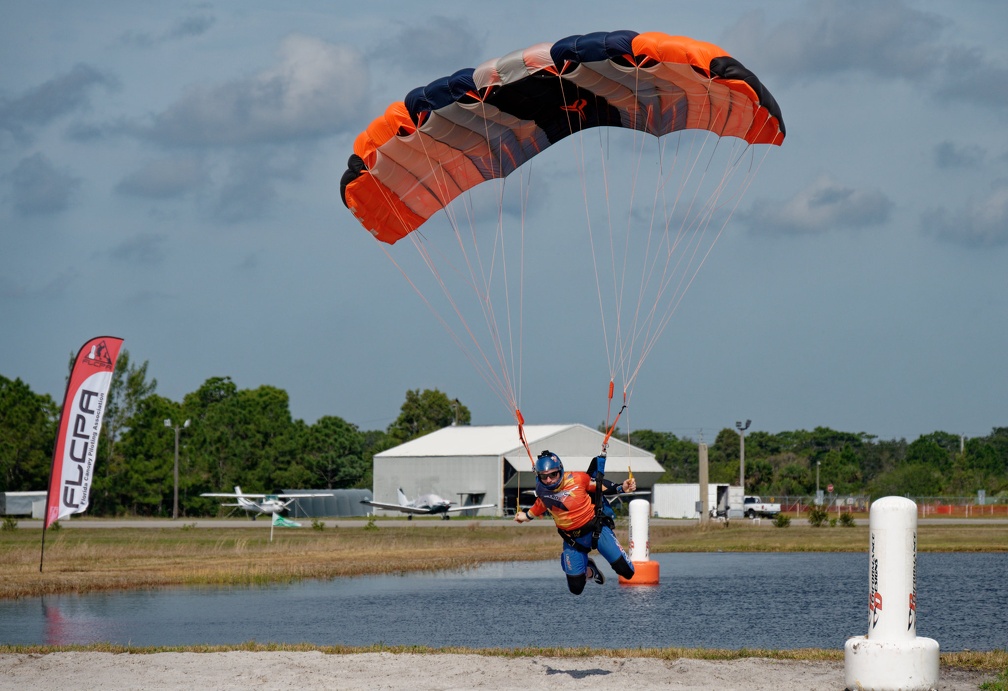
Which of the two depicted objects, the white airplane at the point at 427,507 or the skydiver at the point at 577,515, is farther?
the white airplane at the point at 427,507

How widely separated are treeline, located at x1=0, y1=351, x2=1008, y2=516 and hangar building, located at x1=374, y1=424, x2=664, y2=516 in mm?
13160

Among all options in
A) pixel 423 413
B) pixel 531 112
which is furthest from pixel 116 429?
pixel 531 112

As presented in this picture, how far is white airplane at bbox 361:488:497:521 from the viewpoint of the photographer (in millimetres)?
68562

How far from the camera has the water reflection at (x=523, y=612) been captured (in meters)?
Result: 17.9

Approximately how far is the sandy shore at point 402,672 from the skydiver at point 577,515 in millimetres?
1152

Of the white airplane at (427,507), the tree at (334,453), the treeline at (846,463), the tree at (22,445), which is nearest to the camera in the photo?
the white airplane at (427,507)

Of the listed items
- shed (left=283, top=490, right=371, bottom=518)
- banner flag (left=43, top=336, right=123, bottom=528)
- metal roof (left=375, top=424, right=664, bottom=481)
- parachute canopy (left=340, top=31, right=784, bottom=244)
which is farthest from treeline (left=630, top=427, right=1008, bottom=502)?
parachute canopy (left=340, top=31, right=784, bottom=244)

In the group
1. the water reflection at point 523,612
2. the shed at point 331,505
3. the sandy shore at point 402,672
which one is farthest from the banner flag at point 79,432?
the shed at point 331,505

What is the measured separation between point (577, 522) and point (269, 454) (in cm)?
8269

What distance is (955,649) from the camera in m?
16.6

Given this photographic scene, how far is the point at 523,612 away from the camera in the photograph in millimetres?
21406

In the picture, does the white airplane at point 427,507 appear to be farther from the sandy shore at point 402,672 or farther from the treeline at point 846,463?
the sandy shore at point 402,672

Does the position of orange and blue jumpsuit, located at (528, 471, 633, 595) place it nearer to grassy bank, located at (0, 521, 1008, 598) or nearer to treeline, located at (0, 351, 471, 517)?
grassy bank, located at (0, 521, 1008, 598)

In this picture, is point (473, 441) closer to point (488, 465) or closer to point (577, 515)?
point (488, 465)
